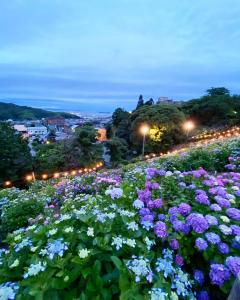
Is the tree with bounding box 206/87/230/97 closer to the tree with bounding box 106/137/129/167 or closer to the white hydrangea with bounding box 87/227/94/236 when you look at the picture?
the tree with bounding box 106/137/129/167

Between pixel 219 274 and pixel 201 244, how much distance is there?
0.64 feet

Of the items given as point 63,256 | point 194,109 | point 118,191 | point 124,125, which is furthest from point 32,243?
point 194,109

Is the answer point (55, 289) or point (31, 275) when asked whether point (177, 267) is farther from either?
point (31, 275)

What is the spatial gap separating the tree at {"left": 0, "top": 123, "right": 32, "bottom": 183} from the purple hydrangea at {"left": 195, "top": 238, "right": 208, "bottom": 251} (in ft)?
64.2

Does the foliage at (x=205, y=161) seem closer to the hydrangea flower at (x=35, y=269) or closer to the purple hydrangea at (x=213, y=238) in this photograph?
the purple hydrangea at (x=213, y=238)

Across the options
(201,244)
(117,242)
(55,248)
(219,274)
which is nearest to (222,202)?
(201,244)

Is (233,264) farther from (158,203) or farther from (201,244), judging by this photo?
(158,203)

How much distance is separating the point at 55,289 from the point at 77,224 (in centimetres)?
49

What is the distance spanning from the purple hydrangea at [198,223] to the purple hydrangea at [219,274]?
0.24 m

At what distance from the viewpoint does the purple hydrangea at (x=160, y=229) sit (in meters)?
1.88

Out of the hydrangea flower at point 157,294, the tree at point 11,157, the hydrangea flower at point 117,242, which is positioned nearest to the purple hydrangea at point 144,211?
the hydrangea flower at point 117,242

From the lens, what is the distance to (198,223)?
1887 millimetres

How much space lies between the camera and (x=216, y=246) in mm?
1848

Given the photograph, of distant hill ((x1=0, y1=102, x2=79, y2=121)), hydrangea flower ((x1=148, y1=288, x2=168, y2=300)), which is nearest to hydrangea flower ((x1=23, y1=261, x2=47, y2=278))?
hydrangea flower ((x1=148, y1=288, x2=168, y2=300))
